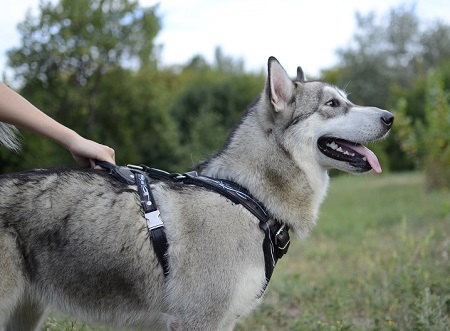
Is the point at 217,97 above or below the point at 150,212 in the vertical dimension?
below

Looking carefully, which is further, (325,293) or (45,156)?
(45,156)

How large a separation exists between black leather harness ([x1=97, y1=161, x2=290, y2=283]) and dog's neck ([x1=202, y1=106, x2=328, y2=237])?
0.21ft

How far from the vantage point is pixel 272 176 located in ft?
11.1

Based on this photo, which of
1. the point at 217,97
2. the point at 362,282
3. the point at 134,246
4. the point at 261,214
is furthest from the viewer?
the point at 217,97


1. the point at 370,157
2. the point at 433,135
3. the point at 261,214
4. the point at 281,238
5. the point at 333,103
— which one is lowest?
the point at 433,135

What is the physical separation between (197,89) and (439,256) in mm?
24107

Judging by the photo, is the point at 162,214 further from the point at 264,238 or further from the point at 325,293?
the point at 325,293

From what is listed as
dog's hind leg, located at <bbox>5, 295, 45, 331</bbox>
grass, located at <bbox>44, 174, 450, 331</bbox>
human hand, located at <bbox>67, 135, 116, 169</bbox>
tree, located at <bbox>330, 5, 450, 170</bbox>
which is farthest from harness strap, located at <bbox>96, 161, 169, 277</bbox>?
tree, located at <bbox>330, 5, 450, 170</bbox>

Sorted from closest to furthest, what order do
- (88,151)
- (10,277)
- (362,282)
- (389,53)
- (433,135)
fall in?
1. (10,277)
2. (88,151)
3. (362,282)
4. (433,135)
5. (389,53)

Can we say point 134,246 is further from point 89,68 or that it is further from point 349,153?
point 89,68

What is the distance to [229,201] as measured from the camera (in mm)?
3246

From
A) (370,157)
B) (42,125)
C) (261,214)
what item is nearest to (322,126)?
(370,157)

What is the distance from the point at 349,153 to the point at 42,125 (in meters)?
1.88

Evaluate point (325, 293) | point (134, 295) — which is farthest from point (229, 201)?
point (325, 293)
